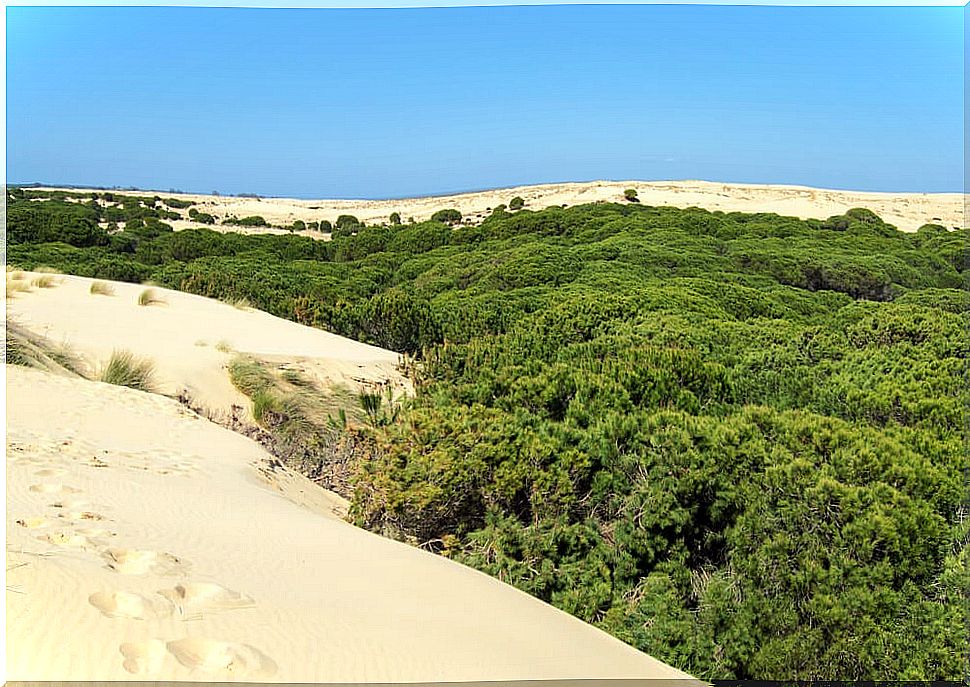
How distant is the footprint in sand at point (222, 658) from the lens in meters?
2.29

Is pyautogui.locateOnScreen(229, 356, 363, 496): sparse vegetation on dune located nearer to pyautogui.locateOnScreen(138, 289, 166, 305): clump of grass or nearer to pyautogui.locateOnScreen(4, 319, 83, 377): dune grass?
pyautogui.locateOnScreen(4, 319, 83, 377): dune grass

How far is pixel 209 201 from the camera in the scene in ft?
194

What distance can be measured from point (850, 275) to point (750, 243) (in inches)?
182

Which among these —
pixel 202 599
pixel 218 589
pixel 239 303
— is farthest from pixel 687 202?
pixel 202 599

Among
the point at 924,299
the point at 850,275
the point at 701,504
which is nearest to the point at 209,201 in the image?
the point at 850,275

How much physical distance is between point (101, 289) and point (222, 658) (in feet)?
38.8

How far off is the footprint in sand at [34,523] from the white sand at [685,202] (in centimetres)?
3163

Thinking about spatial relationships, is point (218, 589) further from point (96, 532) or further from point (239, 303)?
point (239, 303)

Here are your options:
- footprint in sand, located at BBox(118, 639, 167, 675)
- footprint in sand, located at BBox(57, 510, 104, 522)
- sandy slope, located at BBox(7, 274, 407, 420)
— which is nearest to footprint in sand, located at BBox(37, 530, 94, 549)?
footprint in sand, located at BBox(57, 510, 104, 522)

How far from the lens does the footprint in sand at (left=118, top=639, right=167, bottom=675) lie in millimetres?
2195

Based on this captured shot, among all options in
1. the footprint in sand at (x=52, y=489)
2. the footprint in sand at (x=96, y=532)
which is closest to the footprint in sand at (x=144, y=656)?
the footprint in sand at (x=96, y=532)

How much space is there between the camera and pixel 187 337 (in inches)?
429

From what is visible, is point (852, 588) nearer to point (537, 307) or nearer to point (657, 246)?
point (537, 307)

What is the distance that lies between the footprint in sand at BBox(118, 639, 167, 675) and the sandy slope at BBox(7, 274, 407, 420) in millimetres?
6737
